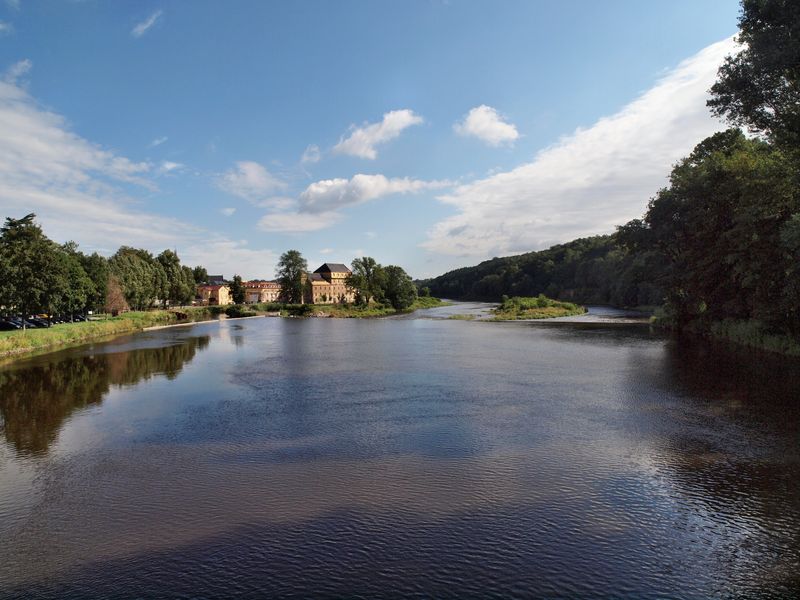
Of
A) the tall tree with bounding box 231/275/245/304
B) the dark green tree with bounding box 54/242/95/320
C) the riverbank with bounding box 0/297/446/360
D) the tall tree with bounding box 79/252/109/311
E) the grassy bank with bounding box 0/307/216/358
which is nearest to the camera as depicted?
the grassy bank with bounding box 0/307/216/358

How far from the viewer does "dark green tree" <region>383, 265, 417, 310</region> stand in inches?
4828

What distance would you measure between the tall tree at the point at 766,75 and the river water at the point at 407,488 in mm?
12376

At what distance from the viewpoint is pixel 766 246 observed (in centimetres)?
3158

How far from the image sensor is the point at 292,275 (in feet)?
421

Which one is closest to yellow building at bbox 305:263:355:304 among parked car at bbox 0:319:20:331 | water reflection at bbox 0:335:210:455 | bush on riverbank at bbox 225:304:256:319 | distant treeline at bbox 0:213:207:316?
bush on riverbank at bbox 225:304:256:319

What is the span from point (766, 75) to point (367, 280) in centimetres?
10499

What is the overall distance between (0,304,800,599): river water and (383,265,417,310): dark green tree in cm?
9604

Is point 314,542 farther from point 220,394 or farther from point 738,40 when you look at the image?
point 738,40

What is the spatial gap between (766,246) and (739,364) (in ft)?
26.9

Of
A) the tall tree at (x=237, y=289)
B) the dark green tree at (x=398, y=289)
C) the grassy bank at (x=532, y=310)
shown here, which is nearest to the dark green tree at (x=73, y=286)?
the grassy bank at (x=532, y=310)

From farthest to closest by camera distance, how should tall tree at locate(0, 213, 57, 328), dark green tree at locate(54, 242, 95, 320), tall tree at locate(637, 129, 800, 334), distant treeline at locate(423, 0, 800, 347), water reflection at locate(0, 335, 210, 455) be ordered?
1. dark green tree at locate(54, 242, 95, 320)
2. tall tree at locate(0, 213, 57, 328)
3. tall tree at locate(637, 129, 800, 334)
4. distant treeline at locate(423, 0, 800, 347)
5. water reflection at locate(0, 335, 210, 455)

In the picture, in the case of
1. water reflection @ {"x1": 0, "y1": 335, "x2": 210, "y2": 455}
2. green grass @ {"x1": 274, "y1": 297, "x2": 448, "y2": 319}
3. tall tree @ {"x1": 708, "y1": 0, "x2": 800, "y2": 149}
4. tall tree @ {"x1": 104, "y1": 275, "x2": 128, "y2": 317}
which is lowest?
water reflection @ {"x1": 0, "y1": 335, "x2": 210, "y2": 455}

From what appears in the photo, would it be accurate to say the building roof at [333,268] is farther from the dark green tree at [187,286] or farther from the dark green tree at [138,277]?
the dark green tree at [138,277]

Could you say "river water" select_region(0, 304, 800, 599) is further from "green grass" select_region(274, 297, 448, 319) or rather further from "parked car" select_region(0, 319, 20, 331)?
"green grass" select_region(274, 297, 448, 319)
